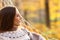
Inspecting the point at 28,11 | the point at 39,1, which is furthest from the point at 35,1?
the point at 28,11

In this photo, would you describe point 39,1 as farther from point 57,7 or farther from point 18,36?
point 18,36

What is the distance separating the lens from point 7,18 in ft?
8.48

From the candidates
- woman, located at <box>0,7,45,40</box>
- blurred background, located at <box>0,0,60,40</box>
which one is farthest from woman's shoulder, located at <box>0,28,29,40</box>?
blurred background, located at <box>0,0,60,40</box>

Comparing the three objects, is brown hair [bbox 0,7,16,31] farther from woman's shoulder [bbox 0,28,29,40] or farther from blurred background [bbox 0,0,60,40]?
blurred background [bbox 0,0,60,40]

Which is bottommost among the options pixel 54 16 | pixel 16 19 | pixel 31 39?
pixel 54 16

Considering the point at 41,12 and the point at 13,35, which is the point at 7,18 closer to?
the point at 13,35

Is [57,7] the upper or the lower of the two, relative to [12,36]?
lower

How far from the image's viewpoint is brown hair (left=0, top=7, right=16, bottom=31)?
2.59 metres

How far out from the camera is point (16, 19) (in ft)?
8.68

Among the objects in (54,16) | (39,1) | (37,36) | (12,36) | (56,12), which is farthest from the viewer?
A: (39,1)

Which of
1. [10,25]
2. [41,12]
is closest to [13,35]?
[10,25]

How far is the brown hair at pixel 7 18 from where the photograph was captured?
8.50ft

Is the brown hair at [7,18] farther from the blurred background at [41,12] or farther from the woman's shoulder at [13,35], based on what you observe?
the blurred background at [41,12]

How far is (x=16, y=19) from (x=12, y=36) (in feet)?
0.64
